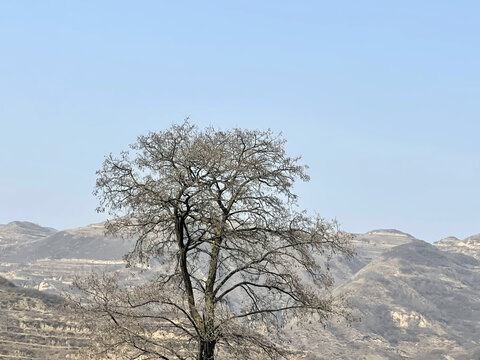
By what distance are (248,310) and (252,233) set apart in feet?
7.89

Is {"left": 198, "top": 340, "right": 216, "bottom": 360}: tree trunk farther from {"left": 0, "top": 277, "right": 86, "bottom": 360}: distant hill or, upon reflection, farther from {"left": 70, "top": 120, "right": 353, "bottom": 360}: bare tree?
{"left": 0, "top": 277, "right": 86, "bottom": 360}: distant hill

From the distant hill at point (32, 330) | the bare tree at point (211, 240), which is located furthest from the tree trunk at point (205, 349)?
the distant hill at point (32, 330)

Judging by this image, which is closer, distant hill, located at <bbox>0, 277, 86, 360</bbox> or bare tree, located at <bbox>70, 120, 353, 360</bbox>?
bare tree, located at <bbox>70, 120, 353, 360</bbox>

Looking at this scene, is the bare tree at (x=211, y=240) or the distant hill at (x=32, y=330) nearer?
the bare tree at (x=211, y=240)

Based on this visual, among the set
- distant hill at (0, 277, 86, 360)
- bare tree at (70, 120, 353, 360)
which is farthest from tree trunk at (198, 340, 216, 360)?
distant hill at (0, 277, 86, 360)

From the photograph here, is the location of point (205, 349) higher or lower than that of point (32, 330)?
higher

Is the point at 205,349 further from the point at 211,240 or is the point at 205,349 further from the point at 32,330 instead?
the point at 32,330

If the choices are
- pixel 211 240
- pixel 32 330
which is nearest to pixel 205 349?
pixel 211 240

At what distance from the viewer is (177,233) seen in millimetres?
18125

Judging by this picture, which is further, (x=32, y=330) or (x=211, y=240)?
(x=32, y=330)

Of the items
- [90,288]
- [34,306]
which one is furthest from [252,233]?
[34,306]

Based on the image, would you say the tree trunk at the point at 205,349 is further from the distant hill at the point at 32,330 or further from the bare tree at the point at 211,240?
the distant hill at the point at 32,330

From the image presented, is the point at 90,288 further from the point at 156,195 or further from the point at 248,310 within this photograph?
the point at 248,310

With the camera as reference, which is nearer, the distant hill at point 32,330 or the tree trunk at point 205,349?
the tree trunk at point 205,349
